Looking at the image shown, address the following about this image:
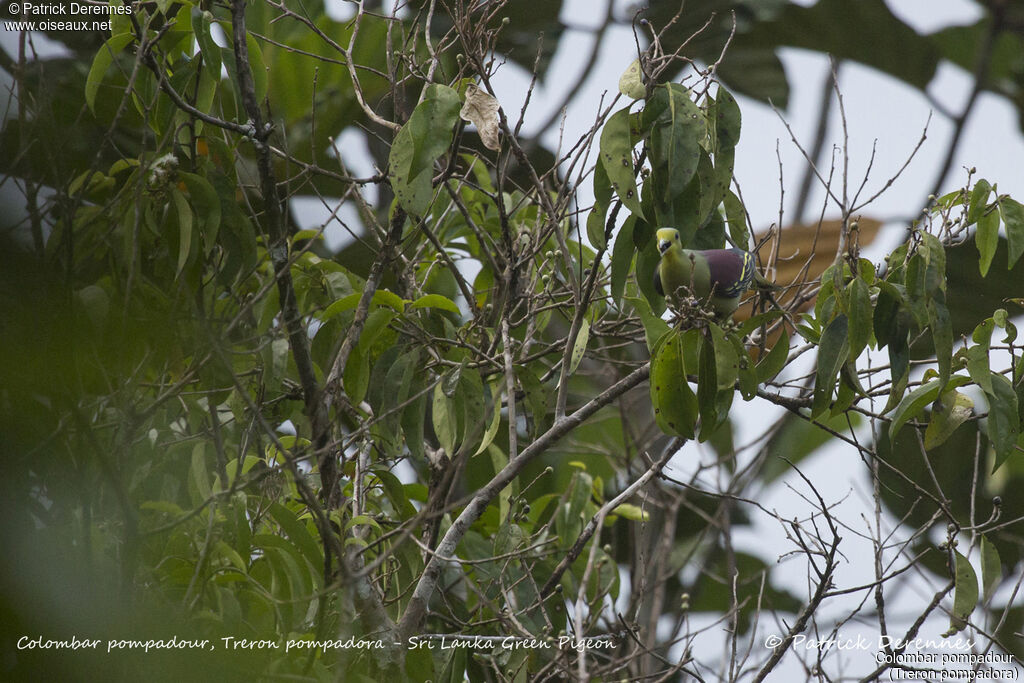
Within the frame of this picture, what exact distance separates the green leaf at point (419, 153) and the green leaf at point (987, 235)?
0.89 metres

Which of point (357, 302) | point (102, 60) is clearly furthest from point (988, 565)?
point (102, 60)

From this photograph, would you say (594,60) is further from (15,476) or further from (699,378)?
(15,476)

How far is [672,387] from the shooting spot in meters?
1.28

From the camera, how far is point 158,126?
4.47 ft

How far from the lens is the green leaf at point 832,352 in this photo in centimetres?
128

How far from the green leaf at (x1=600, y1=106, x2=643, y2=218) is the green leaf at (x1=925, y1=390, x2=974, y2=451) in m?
0.63

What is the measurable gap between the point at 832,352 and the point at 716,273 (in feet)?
1.60

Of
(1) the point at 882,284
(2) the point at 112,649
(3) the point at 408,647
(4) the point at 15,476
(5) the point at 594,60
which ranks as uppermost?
(5) the point at 594,60

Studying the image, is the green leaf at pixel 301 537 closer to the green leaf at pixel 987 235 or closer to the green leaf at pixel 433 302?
the green leaf at pixel 433 302

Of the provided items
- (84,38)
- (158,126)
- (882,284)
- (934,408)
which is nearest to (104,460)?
(158,126)

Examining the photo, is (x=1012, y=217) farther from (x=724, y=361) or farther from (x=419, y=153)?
(x=419, y=153)

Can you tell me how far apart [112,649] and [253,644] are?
0.93 ft

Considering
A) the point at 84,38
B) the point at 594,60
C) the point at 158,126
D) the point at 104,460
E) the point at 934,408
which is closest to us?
the point at 104,460
